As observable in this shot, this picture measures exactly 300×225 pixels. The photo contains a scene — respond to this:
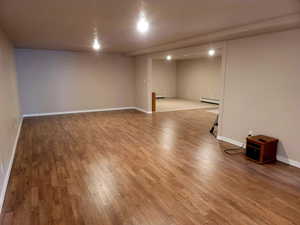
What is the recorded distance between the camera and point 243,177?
9.82 feet

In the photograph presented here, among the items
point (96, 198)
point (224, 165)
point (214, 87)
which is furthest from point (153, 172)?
point (214, 87)

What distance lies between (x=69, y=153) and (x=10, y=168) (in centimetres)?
95

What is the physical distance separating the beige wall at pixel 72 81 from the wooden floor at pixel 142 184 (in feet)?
8.79

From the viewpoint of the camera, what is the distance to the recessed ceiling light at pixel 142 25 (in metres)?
3.04

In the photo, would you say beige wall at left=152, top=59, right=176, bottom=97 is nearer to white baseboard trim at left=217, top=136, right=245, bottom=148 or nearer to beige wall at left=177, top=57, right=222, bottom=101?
beige wall at left=177, top=57, right=222, bottom=101

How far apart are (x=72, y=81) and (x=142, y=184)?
591cm

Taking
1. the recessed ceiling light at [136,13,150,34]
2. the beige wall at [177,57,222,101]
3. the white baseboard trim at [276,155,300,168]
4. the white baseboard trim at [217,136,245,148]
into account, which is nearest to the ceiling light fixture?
the recessed ceiling light at [136,13,150,34]

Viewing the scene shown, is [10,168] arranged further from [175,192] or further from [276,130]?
[276,130]

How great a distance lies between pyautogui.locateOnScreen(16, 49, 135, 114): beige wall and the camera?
6.90m

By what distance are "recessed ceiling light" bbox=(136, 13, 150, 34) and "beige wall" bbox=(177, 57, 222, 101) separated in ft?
22.1

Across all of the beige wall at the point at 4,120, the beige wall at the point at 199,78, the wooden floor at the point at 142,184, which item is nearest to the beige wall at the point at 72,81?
the wooden floor at the point at 142,184

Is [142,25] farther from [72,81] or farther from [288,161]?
[72,81]

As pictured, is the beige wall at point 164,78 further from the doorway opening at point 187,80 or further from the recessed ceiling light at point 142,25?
the recessed ceiling light at point 142,25

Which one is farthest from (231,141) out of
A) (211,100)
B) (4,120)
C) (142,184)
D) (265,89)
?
(211,100)
